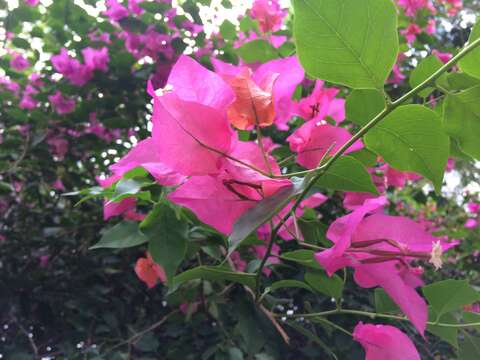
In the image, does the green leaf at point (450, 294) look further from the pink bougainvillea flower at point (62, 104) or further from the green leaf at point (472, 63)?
the pink bougainvillea flower at point (62, 104)

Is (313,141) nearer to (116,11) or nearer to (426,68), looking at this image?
(426,68)

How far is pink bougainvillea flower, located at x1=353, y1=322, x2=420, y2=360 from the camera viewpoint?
1.52 ft

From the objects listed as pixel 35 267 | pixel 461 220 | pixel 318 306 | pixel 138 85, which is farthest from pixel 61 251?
pixel 461 220

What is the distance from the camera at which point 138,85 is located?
1.20 m

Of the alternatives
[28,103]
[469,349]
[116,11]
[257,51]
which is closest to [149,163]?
[469,349]

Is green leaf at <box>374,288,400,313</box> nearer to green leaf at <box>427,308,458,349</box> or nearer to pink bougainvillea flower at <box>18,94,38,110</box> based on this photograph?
green leaf at <box>427,308,458,349</box>

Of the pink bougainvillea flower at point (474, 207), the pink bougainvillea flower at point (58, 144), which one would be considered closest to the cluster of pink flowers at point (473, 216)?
the pink bougainvillea flower at point (474, 207)

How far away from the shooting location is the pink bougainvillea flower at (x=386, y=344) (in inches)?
18.3

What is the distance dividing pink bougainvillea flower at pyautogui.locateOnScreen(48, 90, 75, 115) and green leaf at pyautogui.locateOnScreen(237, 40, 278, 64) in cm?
56

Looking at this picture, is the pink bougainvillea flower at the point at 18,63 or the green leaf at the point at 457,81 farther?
the pink bougainvillea flower at the point at 18,63

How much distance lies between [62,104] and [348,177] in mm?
1030

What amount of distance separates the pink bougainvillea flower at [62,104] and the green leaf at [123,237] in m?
0.78

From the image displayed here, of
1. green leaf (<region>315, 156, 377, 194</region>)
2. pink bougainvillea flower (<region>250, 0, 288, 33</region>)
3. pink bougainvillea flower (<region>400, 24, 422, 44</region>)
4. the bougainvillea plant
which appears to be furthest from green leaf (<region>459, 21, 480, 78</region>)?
pink bougainvillea flower (<region>400, 24, 422, 44</region>)

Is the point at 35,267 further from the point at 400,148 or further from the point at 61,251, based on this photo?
the point at 400,148
